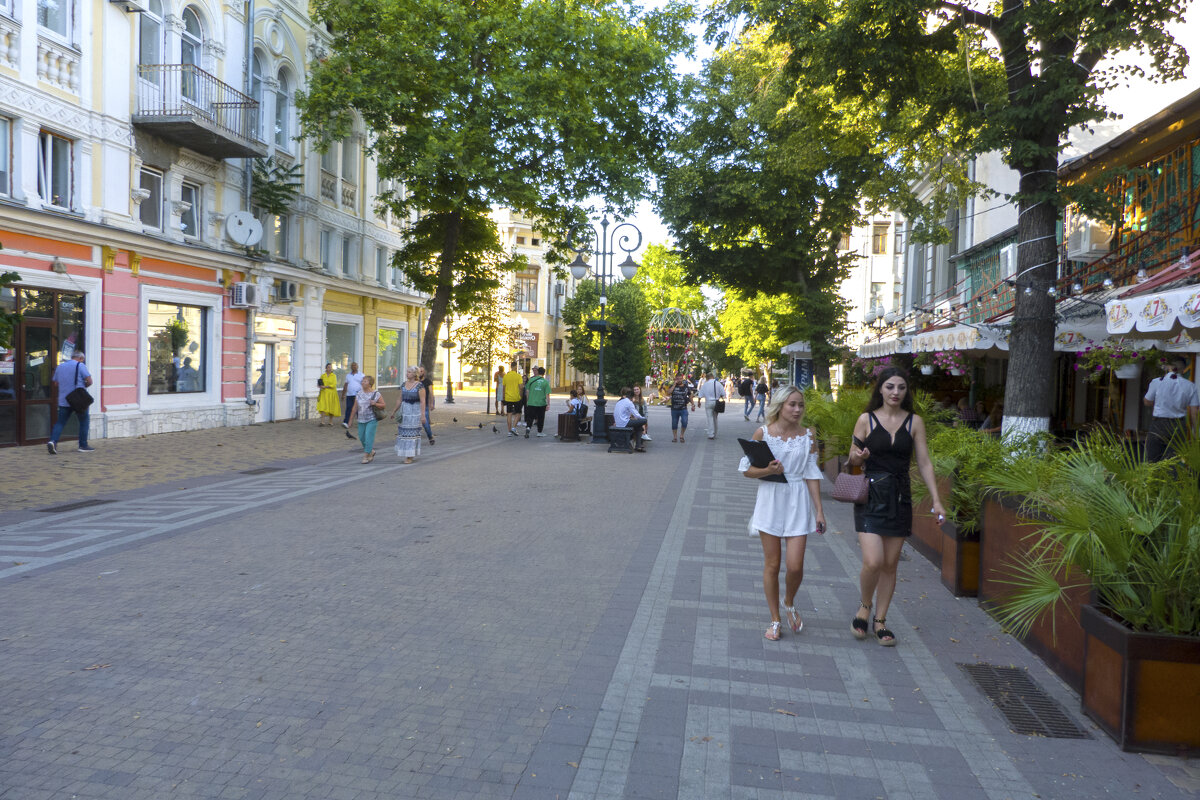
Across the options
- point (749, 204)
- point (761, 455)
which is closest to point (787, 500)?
point (761, 455)

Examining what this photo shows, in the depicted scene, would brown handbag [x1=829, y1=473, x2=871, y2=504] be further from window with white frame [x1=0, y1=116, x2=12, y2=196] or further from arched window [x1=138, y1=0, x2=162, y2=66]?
arched window [x1=138, y1=0, x2=162, y2=66]

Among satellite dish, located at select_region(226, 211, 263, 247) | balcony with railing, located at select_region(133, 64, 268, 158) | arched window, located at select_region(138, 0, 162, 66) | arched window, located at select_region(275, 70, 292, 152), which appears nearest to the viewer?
balcony with railing, located at select_region(133, 64, 268, 158)

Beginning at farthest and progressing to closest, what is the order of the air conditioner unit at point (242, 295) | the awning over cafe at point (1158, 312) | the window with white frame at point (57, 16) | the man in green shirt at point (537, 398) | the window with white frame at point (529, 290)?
the window with white frame at point (529, 290)
the air conditioner unit at point (242, 295)
the man in green shirt at point (537, 398)
the window with white frame at point (57, 16)
the awning over cafe at point (1158, 312)

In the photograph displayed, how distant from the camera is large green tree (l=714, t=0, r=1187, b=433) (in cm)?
908

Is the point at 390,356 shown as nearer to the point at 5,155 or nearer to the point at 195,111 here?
the point at 195,111

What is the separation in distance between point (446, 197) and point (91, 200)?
8.13 metres

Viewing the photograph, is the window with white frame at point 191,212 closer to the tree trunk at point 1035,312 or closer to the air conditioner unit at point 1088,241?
the tree trunk at point 1035,312

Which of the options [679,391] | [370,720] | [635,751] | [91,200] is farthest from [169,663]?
[679,391]

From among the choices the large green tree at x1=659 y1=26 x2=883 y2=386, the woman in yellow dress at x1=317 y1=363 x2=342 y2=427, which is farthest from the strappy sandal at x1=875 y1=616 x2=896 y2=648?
the woman in yellow dress at x1=317 y1=363 x2=342 y2=427

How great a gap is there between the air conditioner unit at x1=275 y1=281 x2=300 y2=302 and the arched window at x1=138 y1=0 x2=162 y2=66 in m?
6.68

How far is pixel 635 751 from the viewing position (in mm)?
4027

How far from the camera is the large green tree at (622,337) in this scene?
55.4 m

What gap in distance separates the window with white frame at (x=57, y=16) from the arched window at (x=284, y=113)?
7.94m

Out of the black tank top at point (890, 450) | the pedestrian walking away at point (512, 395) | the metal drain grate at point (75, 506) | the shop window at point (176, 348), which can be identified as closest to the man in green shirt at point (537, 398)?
the pedestrian walking away at point (512, 395)
